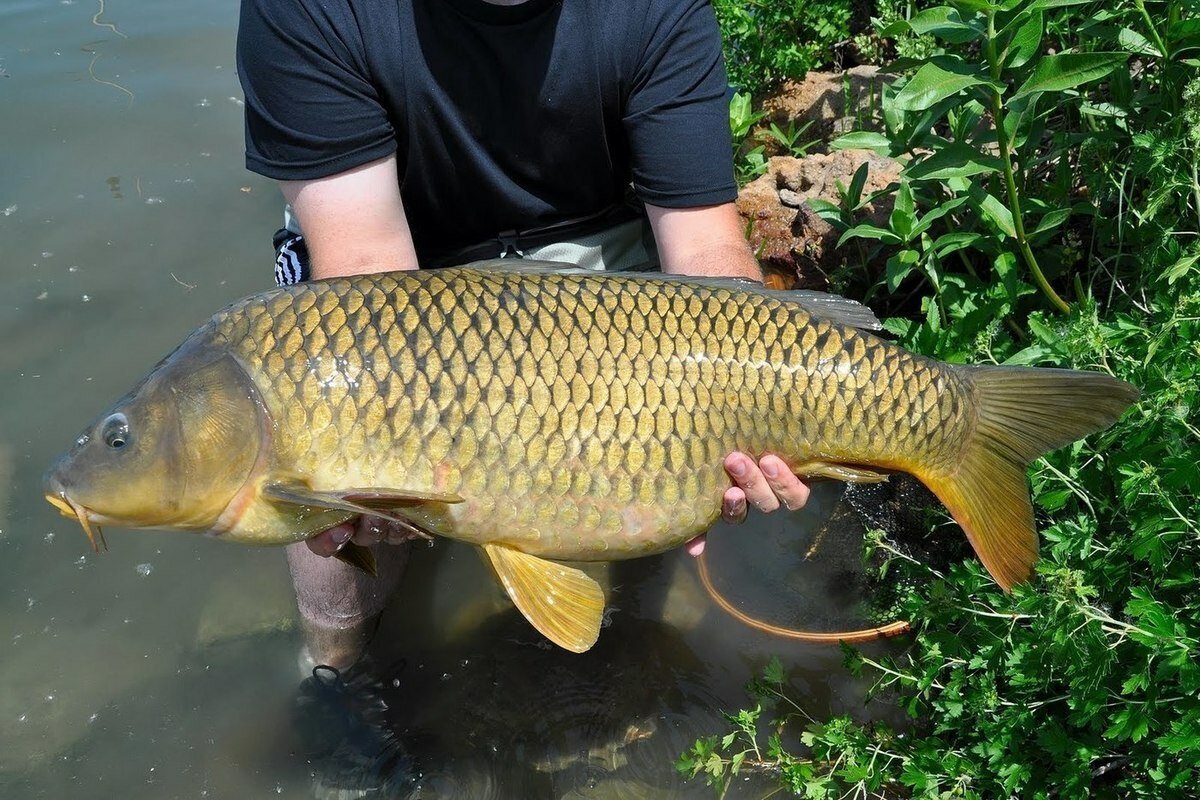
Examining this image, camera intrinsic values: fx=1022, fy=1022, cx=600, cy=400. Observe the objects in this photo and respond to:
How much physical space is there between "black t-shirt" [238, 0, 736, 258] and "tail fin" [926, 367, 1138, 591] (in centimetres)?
69

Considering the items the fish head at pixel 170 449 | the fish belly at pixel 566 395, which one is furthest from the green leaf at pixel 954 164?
the fish head at pixel 170 449

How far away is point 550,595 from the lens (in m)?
1.54

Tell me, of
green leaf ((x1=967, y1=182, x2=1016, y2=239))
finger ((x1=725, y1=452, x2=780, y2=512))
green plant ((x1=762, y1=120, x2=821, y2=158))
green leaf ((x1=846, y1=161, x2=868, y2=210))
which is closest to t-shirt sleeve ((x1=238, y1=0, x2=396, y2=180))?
finger ((x1=725, y1=452, x2=780, y2=512))

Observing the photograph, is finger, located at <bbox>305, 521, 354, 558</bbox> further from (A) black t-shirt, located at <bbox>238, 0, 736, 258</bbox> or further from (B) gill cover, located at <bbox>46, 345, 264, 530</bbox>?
(A) black t-shirt, located at <bbox>238, 0, 736, 258</bbox>

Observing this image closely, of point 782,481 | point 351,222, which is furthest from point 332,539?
point 782,481

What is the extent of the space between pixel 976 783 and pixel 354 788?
3.73 ft

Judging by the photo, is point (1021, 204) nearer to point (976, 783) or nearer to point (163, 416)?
point (976, 783)

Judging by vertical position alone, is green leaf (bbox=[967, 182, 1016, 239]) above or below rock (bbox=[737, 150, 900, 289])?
above

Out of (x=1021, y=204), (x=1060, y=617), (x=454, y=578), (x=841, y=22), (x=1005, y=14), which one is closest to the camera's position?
(x=1060, y=617)

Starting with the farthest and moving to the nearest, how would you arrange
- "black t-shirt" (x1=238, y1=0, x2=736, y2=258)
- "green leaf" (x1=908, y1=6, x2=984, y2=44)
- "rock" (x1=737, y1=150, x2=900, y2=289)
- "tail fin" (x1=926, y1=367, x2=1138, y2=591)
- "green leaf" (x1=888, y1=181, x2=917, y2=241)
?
1. "rock" (x1=737, y1=150, x2=900, y2=289)
2. "green leaf" (x1=888, y1=181, x2=917, y2=241)
3. "black t-shirt" (x1=238, y1=0, x2=736, y2=258)
4. "green leaf" (x1=908, y1=6, x2=984, y2=44)
5. "tail fin" (x1=926, y1=367, x2=1138, y2=591)

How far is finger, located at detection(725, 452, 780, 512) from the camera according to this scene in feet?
4.98

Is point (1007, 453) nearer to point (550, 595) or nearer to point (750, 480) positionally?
point (750, 480)

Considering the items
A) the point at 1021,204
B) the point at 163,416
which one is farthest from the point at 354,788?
the point at 1021,204

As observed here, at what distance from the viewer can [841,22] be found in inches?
124
